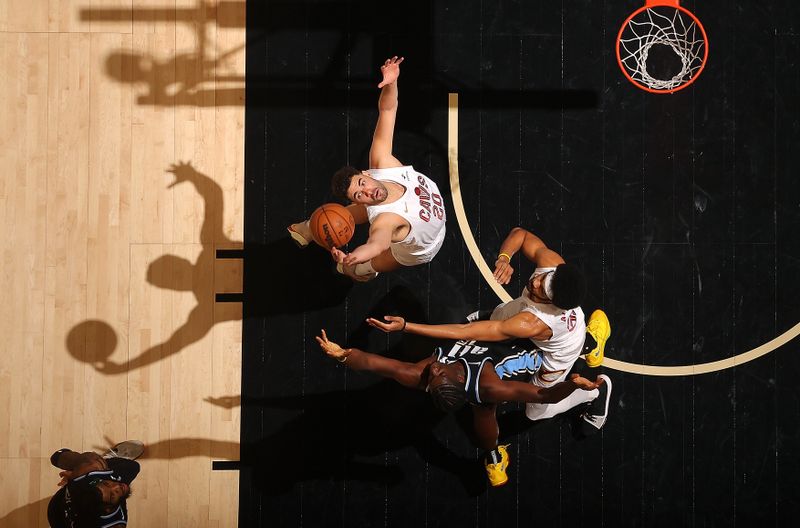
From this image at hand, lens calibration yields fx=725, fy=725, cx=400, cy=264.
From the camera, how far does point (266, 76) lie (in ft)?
24.5

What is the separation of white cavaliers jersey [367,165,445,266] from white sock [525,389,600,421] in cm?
188

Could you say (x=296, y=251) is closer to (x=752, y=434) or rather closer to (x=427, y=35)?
(x=427, y=35)

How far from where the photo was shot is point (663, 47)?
7.46 m

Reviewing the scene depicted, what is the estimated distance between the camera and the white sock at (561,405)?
7102 millimetres

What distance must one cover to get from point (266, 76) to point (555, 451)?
Answer: 4.84 m

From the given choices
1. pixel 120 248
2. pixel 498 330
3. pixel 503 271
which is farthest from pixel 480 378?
pixel 120 248

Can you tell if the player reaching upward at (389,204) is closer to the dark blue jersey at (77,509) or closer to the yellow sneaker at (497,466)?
the yellow sneaker at (497,466)

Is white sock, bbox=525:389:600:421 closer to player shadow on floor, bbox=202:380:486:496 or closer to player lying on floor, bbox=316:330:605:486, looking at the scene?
player lying on floor, bbox=316:330:605:486

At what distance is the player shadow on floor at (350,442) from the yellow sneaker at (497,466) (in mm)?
169

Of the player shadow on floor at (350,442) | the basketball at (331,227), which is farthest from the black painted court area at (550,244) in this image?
the basketball at (331,227)

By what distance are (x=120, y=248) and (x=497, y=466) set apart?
4.39 metres

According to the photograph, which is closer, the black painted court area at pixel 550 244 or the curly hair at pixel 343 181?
the curly hair at pixel 343 181

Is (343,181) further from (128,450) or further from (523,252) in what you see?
(128,450)

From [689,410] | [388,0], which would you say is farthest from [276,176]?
[689,410]
